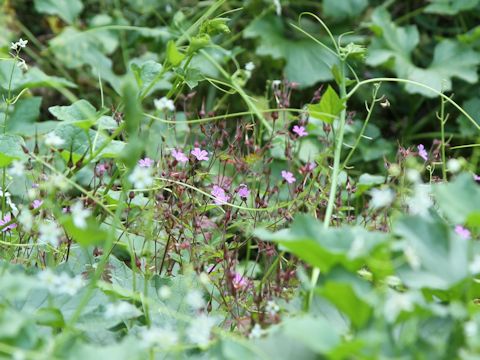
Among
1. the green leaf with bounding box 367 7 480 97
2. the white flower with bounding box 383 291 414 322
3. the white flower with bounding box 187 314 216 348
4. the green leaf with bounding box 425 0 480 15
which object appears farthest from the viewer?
the green leaf with bounding box 425 0 480 15

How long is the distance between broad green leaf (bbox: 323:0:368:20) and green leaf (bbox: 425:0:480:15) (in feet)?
0.75

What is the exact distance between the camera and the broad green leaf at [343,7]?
9.17 ft

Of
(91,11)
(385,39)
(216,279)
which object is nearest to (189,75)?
(216,279)

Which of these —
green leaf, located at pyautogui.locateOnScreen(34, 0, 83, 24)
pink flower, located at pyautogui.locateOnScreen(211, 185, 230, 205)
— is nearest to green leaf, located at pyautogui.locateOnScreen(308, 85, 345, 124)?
pink flower, located at pyautogui.locateOnScreen(211, 185, 230, 205)

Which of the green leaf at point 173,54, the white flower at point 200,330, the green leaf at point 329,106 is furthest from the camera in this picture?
the green leaf at point 329,106

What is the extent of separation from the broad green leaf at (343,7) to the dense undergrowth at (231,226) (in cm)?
17

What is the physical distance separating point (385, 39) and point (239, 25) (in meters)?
0.66

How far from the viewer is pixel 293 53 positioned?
277cm

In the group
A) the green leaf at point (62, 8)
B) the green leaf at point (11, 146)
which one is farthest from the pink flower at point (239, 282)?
the green leaf at point (62, 8)

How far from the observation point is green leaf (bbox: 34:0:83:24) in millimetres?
2875

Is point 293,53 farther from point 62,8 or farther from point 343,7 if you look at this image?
point 62,8

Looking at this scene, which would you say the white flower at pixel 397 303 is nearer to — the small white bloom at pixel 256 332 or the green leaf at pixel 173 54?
the small white bloom at pixel 256 332

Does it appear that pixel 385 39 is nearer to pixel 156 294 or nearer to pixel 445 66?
pixel 445 66

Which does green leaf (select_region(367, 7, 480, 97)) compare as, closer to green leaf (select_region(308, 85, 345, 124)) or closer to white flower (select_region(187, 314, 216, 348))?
green leaf (select_region(308, 85, 345, 124))
